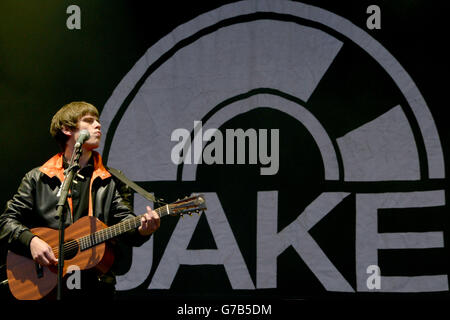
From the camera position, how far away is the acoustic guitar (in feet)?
9.84

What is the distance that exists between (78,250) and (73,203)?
262mm

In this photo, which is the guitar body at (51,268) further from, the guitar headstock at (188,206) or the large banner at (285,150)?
the large banner at (285,150)

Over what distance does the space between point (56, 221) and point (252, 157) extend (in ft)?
4.96

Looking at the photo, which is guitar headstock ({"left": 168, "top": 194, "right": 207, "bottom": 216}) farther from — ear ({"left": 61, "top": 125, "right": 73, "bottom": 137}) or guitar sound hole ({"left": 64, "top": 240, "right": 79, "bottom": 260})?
ear ({"left": 61, "top": 125, "right": 73, "bottom": 137})

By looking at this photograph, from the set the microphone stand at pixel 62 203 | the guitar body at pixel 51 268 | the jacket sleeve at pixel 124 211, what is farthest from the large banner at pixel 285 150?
the microphone stand at pixel 62 203

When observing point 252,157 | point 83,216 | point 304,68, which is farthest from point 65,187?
point 304,68

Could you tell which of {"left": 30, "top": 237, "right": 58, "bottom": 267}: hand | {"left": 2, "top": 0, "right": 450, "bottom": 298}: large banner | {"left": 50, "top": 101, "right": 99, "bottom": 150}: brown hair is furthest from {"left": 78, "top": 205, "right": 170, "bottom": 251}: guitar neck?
{"left": 2, "top": 0, "right": 450, "bottom": 298}: large banner

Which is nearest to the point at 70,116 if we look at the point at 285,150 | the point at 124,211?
the point at 124,211

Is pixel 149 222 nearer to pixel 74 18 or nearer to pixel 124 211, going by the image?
pixel 124 211

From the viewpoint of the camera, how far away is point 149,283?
402 cm

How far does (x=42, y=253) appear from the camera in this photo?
2.95 m

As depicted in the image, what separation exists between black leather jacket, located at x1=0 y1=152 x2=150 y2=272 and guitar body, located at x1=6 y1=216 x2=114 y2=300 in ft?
0.20

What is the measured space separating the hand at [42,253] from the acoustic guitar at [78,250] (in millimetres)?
71
